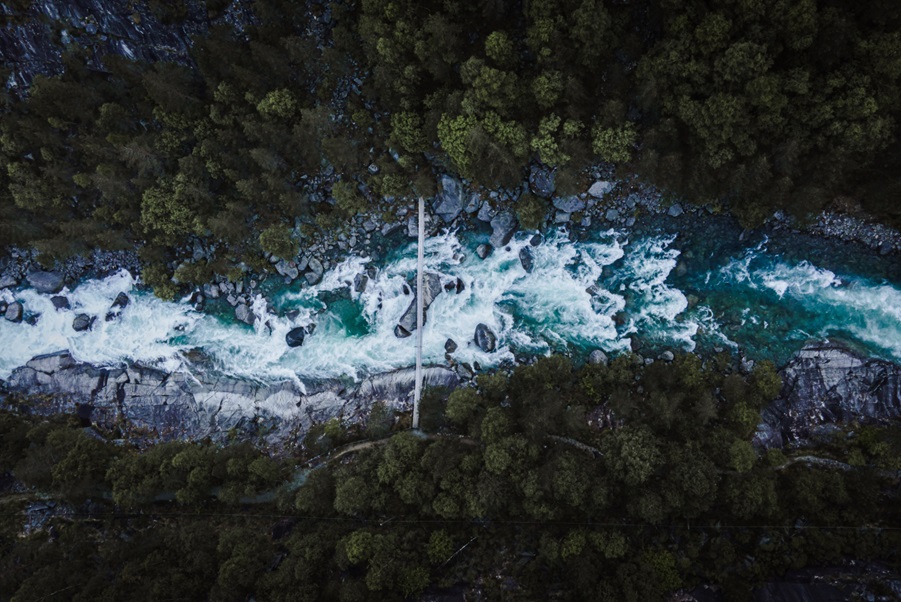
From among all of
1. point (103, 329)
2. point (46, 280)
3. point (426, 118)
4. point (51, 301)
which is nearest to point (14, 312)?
point (51, 301)

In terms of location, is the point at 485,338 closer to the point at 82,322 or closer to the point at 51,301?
the point at 82,322

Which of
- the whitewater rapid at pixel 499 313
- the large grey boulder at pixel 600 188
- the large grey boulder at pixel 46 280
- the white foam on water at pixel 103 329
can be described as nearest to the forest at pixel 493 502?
the whitewater rapid at pixel 499 313

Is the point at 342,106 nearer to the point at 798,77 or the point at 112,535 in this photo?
the point at 798,77

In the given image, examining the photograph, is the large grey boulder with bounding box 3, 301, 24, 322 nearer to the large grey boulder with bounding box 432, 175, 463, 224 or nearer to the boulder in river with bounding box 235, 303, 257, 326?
the boulder in river with bounding box 235, 303, 257, 326

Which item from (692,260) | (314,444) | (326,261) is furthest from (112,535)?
(692,260)

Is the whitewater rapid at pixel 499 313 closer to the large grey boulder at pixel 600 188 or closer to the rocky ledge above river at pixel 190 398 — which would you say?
the rocky ledge above river at pixel 190 398

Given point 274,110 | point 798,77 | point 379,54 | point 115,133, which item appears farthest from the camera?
point 115,133

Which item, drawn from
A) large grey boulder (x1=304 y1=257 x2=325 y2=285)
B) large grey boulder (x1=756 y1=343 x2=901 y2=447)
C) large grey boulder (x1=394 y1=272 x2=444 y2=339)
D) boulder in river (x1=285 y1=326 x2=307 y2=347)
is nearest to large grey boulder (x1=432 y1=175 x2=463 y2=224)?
large grey boulder (x1=394 y1=272 x2=444 y2=339)
